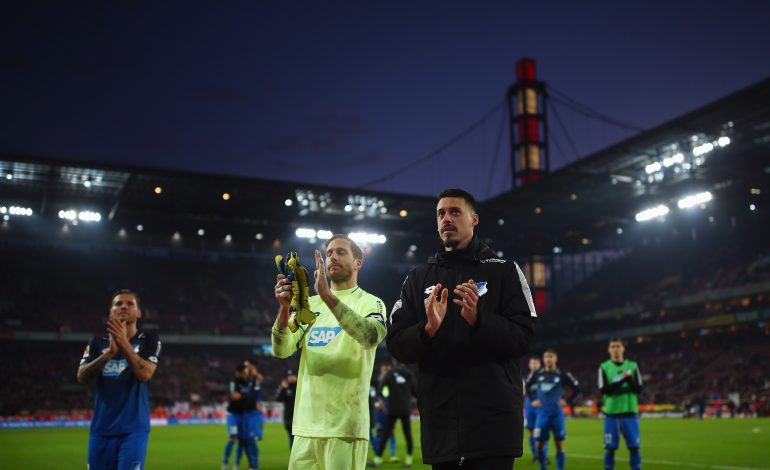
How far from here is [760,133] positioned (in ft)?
125

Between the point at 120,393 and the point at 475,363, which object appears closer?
the point at 475,363

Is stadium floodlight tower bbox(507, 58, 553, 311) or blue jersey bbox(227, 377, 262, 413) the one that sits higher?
stadium floodlight tower bbox(507, 58, 553, 311)

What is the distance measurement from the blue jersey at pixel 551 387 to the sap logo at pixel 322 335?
10.1m

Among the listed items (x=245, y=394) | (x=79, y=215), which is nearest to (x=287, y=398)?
(x=245, y=394)

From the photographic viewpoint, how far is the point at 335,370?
5.53 meters

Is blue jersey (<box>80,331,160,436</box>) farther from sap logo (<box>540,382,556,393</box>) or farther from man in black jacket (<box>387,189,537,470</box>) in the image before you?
sap logo (<box>540,382,556,393</box>)

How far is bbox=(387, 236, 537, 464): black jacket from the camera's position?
3.96m

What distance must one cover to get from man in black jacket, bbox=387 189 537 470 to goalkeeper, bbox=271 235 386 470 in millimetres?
1074

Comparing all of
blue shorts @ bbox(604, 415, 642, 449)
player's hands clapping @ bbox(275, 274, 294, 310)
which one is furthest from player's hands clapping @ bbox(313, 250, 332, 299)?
blue shorts @ bbox(604, 415, 642, 449)

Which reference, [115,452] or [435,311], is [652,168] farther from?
[435,311]

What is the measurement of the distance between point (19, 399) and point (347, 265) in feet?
140

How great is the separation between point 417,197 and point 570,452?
101 feet

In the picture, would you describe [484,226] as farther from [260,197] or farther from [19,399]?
[19,399]

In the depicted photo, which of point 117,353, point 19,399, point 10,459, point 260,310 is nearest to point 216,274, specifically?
point 260,310
